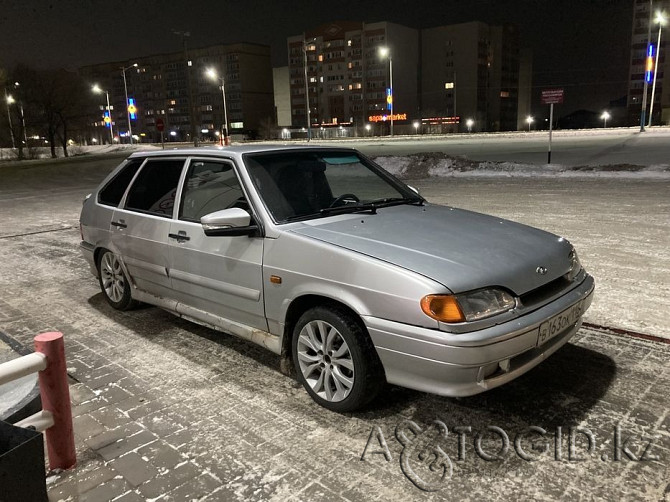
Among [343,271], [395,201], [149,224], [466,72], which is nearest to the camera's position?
[343,271]

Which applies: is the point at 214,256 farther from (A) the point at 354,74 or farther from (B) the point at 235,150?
(A) the point at 354,74

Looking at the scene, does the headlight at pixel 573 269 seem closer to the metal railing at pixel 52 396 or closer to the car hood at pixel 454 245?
the car hood at pixel 454 245

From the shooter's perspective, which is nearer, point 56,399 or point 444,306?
point 56,399

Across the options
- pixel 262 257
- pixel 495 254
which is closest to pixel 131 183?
pixel 262 257

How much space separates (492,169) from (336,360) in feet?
58.2

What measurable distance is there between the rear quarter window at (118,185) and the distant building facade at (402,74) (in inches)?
4724

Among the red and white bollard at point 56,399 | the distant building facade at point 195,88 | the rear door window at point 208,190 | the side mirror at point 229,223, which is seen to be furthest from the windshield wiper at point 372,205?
the distant building facade at point 195,88

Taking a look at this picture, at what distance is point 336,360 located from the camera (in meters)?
3.42

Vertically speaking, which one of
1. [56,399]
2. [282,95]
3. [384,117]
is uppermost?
[282,95]

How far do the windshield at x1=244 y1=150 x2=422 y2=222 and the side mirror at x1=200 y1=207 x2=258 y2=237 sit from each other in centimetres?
19

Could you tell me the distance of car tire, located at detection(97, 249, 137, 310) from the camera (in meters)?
5.45

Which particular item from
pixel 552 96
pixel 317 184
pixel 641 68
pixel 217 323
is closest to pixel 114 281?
pixel 217 323

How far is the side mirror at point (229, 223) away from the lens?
12.3 feet

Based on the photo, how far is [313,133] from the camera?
9338 cm
